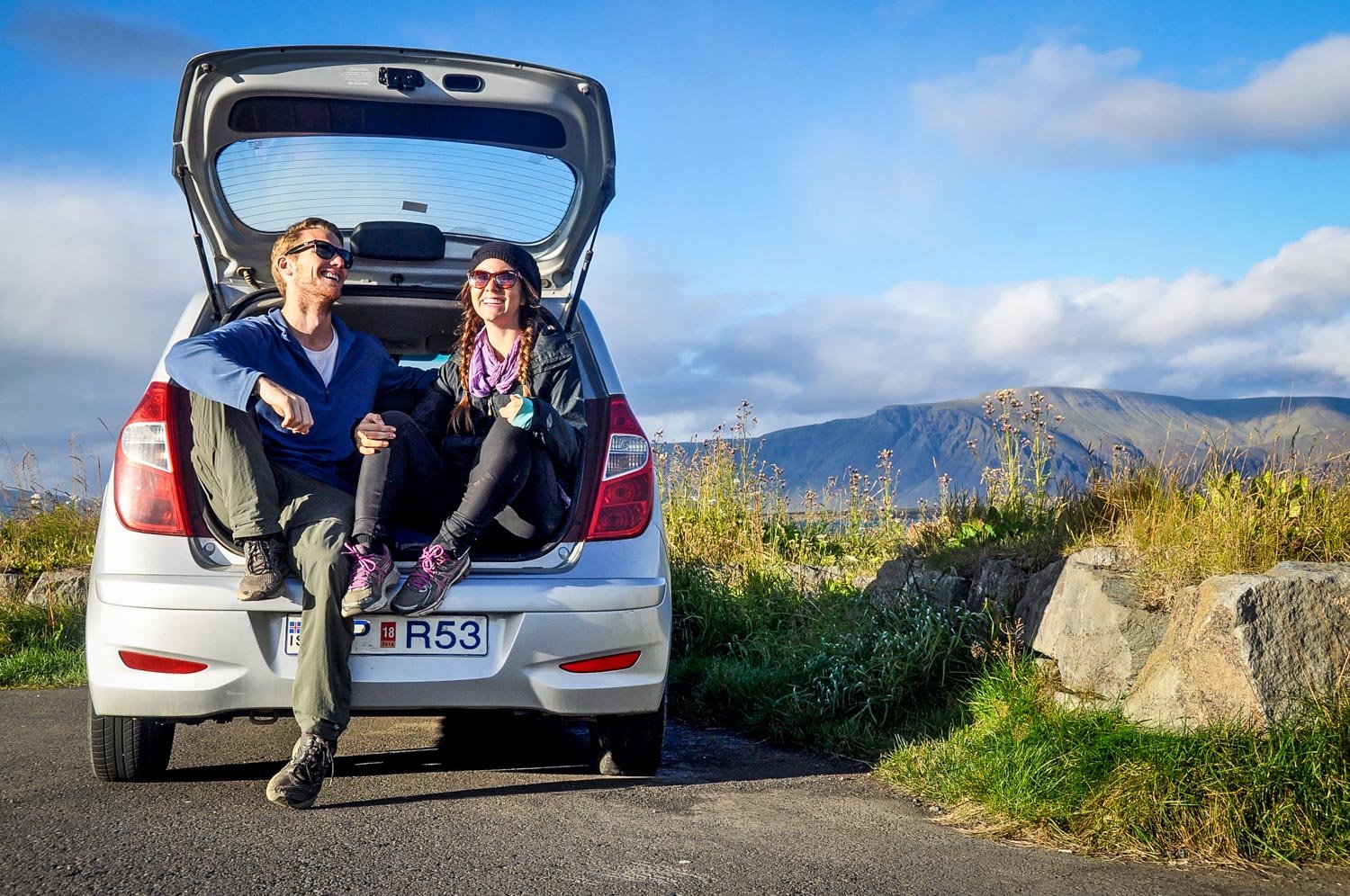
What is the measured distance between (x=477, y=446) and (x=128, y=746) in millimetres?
1525

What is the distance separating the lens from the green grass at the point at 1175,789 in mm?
3381

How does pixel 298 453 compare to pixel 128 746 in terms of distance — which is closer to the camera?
pixel 128 746

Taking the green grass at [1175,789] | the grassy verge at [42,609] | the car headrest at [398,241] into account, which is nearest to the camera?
the green grass at [1175,789]

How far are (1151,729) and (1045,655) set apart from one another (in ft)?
3.11

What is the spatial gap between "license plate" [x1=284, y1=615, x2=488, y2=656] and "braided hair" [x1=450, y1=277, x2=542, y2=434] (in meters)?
0.85

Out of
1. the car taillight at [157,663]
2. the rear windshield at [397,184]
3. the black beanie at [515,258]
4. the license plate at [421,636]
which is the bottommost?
the car taillight at [157,663]

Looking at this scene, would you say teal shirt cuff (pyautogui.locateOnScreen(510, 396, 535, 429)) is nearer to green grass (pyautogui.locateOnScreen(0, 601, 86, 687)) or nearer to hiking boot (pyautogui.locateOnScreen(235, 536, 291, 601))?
hiking boot (pyautogui.locateOnScreen(235, 536, 291, 601))

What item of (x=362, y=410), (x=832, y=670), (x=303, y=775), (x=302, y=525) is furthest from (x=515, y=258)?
(x=832, y=670)

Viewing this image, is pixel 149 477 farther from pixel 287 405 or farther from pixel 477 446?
pixel 477 446

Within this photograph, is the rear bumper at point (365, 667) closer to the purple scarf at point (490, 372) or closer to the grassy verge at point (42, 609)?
the purple scarf at point (490, 372)

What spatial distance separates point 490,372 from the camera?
4.25m

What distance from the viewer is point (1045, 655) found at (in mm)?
4793

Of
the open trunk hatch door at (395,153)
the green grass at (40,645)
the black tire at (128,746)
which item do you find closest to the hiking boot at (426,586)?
the black tire at (128,746)

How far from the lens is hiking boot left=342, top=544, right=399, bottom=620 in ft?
11.6
